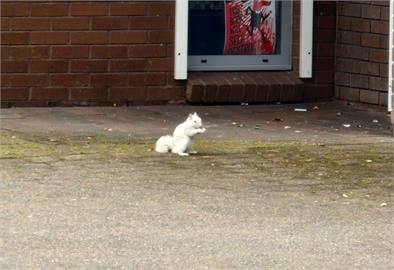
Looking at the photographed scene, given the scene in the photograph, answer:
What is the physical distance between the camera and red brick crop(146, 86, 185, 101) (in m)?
13.0

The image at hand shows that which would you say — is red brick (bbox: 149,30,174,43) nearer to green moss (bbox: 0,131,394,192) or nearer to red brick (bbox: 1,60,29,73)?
red brick (bbox: 1,60,29,73)

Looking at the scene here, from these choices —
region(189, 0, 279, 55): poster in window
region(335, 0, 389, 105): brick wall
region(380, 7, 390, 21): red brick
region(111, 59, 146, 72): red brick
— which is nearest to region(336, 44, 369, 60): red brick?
region(335, 0, 389, 105): brick wall

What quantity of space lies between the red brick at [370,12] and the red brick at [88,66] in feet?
9.85

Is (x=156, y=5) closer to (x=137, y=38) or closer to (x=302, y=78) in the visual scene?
(x=137, y=38)

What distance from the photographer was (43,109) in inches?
496

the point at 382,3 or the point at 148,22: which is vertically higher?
the point at 382,3

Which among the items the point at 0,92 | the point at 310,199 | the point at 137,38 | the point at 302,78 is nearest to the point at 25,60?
the point at 0,92

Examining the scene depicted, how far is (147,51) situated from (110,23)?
1.75 feet

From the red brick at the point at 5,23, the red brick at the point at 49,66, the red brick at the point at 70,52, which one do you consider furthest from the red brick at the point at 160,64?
the red brick at the point at 5,23

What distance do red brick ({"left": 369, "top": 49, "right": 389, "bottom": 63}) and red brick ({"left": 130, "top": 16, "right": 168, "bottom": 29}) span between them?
93.0 inches

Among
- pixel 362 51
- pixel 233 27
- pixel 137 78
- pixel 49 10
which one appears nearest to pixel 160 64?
pixel 137 78

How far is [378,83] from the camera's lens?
12984 millimetres

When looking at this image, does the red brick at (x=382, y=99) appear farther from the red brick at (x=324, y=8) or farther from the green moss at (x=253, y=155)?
the green moss at (x=253, y=155)

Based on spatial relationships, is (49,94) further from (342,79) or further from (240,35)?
(342,79)
